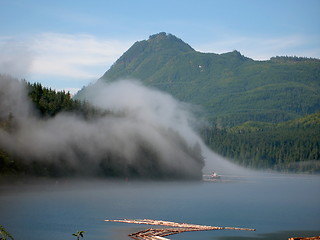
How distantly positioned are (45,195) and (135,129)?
74391 mm

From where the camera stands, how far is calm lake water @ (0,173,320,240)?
6925 centimetres

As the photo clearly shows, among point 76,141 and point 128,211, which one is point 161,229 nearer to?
point 128,211

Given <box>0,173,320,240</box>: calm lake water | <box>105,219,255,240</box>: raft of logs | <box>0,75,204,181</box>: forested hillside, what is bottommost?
<box>0,173,320,240</box>: calm lake water

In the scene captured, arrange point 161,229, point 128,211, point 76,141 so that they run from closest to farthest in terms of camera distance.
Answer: point 161,229
point 128,211
point 76,141

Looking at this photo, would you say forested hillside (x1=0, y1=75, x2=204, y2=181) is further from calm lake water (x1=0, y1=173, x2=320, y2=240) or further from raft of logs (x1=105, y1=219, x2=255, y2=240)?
raft of logs (x1=105, y1=219, x2=255, y2=240)

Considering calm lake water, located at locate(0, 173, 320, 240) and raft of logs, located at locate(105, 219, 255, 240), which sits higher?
raft of logs, located at locate(105, 219, 255, 240)

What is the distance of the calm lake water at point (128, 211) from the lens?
69250 millimetres

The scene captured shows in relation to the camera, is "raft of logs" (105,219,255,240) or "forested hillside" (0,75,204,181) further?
"forested hillside" (0,75,204,181)

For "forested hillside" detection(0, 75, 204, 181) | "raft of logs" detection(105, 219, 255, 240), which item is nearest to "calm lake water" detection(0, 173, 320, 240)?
"raft of logs" detection(105, 219, 255, 240)

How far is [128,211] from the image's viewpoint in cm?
8912

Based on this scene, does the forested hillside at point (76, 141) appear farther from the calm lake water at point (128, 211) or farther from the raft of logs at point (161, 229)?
the raft of logs at point (161, 229)

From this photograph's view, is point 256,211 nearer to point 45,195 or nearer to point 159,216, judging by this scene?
point 159,216

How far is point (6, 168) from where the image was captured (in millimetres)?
121438

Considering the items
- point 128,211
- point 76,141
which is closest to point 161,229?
point 128,211
